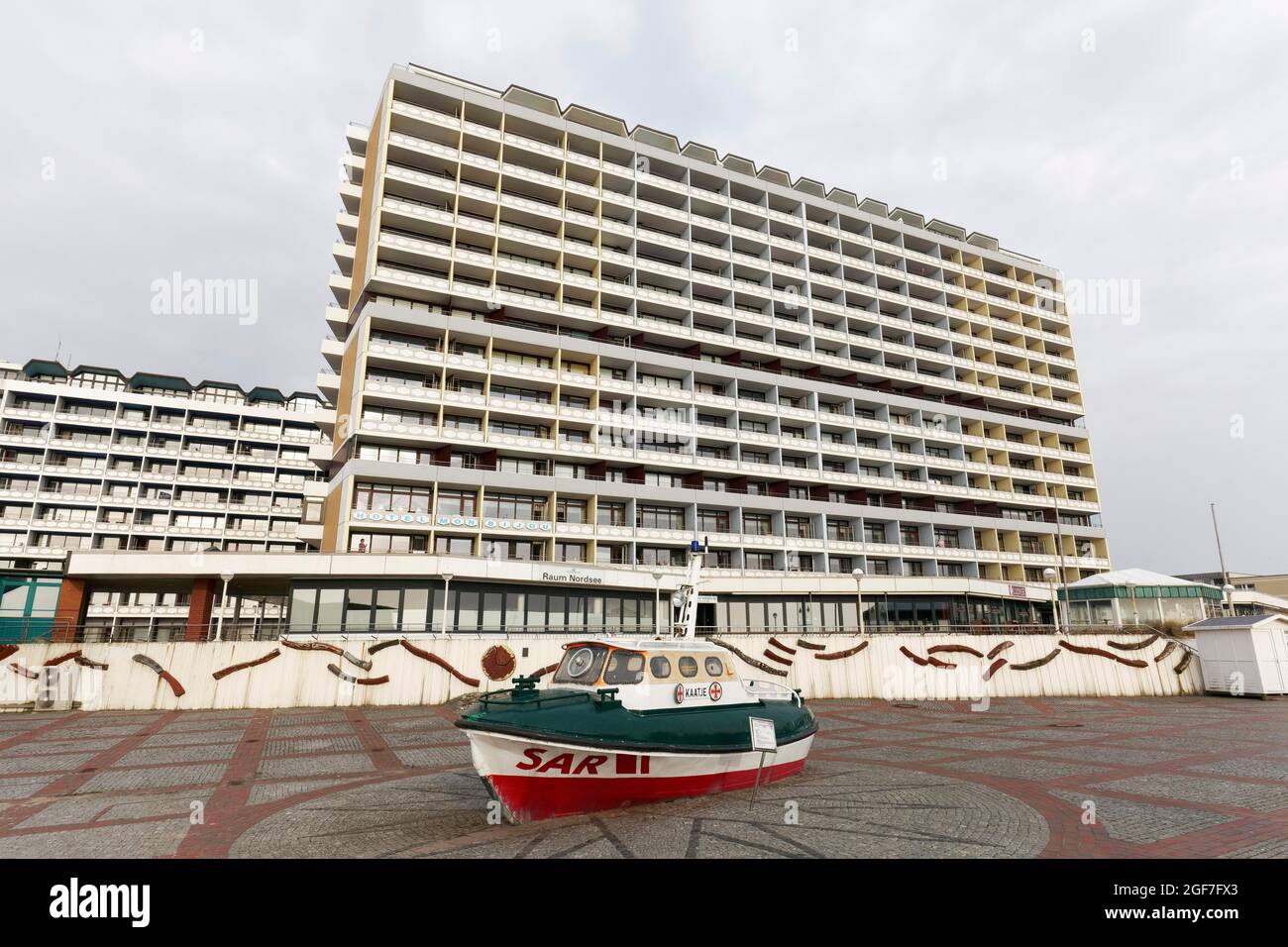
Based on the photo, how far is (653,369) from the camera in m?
51.8

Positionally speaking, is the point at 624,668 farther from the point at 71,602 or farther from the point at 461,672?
the point at 71,602

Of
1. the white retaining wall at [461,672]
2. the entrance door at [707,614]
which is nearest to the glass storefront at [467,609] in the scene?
the entrance door at [707,614]

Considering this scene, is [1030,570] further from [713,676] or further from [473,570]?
[713,676]

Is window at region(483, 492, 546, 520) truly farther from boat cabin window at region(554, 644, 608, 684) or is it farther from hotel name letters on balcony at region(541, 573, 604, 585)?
boat cabin window at region(554, 644, 608, 684)

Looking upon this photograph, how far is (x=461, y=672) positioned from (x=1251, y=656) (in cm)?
3638

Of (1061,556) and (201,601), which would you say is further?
(1061,556)

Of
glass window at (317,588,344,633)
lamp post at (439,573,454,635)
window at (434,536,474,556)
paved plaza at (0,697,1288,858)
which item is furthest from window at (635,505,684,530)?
paved plaza at (0,697,1288,858)

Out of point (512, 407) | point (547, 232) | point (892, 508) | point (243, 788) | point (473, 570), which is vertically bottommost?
point (243, 788)

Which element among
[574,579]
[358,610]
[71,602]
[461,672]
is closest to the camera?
[461,672]

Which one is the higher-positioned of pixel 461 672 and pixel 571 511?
pixel 571 511

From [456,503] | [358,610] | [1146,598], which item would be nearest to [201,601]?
[358,610]

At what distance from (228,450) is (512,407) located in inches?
1890

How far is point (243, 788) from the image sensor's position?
13328 millimetres
